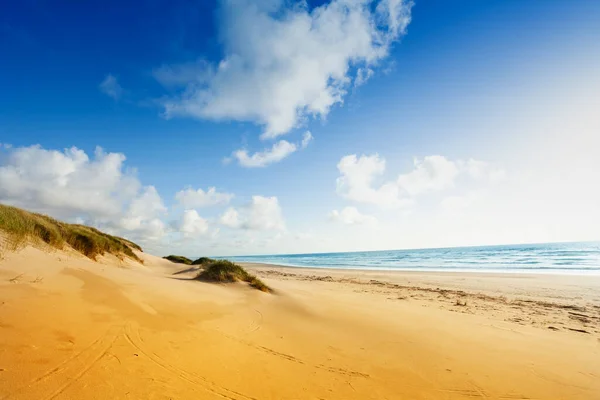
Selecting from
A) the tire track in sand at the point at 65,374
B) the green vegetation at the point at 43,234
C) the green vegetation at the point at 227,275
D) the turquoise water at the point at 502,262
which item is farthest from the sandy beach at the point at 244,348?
the turquoise water at the point at 502,262

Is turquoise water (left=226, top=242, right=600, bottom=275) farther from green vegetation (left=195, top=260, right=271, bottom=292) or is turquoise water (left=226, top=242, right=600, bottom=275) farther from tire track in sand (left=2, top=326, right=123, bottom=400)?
tire track in sand (left=2, top=326, right=123, bottom=400)

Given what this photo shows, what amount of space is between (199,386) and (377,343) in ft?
13.5

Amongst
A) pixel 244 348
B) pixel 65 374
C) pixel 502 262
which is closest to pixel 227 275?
pixel 244 348

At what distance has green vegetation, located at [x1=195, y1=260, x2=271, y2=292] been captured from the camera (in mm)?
11500

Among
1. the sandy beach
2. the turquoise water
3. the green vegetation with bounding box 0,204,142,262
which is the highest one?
the green vegetation with bounding box 0,204,142,262

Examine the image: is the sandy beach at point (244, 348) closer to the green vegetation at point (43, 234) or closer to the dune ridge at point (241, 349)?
the dune ridge at point (241, 349)

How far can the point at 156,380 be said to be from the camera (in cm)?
360

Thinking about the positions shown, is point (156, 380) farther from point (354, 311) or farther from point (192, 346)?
point (354, 311)

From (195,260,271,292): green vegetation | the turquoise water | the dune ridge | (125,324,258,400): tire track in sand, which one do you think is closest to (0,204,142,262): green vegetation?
→ the dune ridge

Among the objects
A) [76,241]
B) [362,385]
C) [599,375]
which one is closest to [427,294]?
[599,375]

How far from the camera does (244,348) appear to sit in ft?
17.4

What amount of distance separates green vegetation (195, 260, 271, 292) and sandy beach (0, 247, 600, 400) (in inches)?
97.7

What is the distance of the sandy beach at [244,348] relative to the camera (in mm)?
3498

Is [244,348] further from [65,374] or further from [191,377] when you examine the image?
[65,374]
